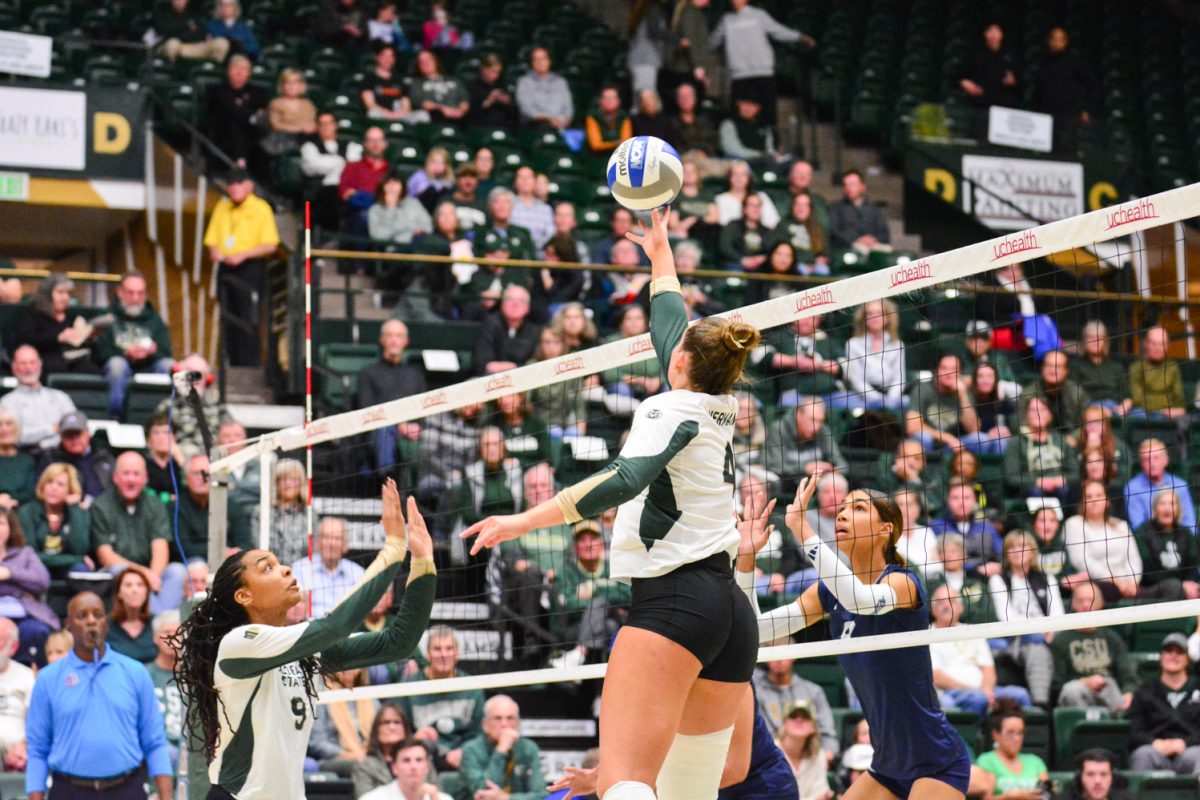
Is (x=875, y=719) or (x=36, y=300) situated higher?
(x=36, y=300)

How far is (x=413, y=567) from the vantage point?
628cm

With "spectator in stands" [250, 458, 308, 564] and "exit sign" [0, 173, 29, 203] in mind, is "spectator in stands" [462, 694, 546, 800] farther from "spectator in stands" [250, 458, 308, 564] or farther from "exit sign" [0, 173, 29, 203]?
"exit sign" [0, 173, 29, 203]

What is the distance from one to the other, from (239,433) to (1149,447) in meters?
7.03

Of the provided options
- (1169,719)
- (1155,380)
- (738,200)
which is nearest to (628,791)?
(1169,719)

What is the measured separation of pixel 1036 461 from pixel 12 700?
8469 millimetres

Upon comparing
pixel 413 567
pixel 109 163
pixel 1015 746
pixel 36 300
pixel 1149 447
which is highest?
pixel 109 163

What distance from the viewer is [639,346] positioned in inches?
312

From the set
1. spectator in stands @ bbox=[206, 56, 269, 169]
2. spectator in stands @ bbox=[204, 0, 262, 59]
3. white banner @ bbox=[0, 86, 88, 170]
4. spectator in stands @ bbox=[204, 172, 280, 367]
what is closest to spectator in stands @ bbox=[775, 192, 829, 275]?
spectator in stands @ bbox=[204, 172, 280, 367]

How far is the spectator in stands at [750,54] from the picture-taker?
19984 mm

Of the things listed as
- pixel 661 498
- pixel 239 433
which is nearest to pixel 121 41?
pixel 239 433

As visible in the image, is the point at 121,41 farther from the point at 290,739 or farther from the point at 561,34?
the point at 290,739

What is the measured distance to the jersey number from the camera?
6.29m

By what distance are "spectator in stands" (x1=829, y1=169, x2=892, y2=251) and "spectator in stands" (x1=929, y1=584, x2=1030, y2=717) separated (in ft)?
19.7

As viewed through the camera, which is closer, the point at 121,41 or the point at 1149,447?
the point at 1149,447
